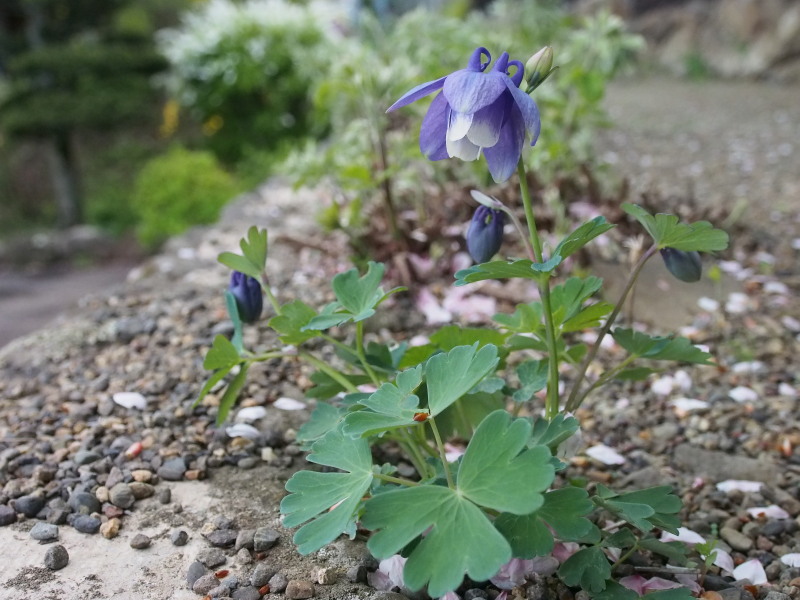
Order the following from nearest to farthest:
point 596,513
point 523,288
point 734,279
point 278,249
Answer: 1. point 596,513
2. point 523,288
3. point 734,279
4. point 278,249

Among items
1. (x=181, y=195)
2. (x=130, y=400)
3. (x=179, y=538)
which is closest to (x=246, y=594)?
(x=179, y=538)

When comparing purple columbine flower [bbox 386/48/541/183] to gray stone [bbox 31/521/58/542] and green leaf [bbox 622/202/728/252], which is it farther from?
gray stone [bbox 31/521/58/542]

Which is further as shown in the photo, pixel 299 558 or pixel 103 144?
pixel 103 144

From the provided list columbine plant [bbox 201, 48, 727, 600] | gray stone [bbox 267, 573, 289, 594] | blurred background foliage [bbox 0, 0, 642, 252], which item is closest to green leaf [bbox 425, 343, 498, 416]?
columbine plant [bbox 201, 48, 727, 600]

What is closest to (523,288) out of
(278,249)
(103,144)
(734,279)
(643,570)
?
(734,279)

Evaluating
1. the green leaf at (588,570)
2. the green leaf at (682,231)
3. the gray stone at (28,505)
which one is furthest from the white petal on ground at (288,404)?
the green leaf at (682,231)

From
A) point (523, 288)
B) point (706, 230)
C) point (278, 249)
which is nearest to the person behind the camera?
point (706, 230)

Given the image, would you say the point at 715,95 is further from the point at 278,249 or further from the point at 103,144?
the point at 103,144
